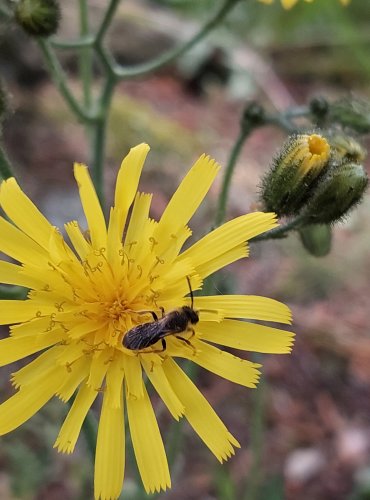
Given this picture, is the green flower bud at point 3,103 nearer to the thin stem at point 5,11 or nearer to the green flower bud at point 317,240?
the thin stem at point 5,11

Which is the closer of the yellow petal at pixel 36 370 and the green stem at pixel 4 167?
the yellow petal at pixel 36 370

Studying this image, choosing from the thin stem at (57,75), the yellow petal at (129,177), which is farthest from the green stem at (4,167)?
the thin stem at (57,75)

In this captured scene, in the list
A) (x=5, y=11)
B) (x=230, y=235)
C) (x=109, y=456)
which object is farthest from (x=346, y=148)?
(x=5, y=11)

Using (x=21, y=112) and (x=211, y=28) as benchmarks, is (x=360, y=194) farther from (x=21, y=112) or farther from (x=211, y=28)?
(x=21, y=112)

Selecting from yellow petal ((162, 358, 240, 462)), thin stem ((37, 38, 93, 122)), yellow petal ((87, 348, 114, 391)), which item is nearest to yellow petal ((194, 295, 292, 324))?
yellow petal ((162, 358, 240, 462))

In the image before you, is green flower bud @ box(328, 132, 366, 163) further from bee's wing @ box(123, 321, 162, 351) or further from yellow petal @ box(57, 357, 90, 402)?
yellow petal @ box(57, 357, 90, 402)

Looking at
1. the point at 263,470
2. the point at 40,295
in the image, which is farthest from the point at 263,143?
the point at 40,295
